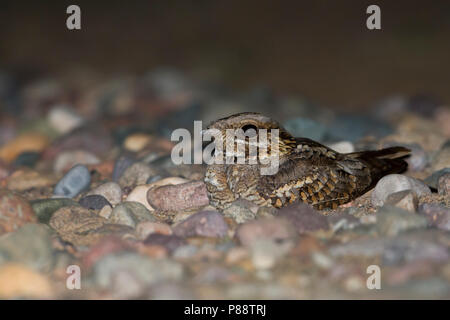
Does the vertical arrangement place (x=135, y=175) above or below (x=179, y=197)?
above

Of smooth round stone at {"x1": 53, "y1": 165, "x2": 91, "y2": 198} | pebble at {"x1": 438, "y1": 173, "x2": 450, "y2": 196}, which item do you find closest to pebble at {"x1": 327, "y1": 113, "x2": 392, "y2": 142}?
pebble at {"x1": 438, "y1": 173, "x2": 450, "y2": 196}

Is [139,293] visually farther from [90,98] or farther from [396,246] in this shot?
[90,98]

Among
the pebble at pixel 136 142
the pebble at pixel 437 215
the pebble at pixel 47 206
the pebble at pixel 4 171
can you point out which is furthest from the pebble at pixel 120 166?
the pebble at pixel 437 215

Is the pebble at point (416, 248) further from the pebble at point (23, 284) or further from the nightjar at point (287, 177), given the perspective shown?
the pebble at point (23, 284)

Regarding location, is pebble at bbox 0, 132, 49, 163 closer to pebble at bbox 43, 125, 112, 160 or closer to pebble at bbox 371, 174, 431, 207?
pebble at bbox 43, 125, 112, 160

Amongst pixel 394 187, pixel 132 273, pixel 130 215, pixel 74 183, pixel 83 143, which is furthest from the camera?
pixel 83 143

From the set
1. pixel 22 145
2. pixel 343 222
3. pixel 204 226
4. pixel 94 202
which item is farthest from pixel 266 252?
pixel 22 145

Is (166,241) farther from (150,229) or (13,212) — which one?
(13,212)
